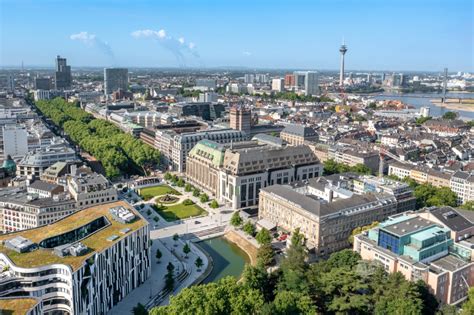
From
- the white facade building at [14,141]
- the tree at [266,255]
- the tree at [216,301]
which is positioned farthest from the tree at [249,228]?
the white facade building at [14,141]

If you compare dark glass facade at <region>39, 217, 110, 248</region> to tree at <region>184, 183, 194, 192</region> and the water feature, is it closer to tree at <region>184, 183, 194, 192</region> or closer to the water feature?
the water feature

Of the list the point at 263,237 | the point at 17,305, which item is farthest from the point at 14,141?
the point at 17,305

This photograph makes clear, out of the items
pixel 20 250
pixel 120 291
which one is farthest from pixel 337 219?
pixel 20 250

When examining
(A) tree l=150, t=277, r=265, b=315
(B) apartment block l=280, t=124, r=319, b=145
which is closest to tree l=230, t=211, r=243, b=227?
(A) tree l=150, t=277, r=265, b=315

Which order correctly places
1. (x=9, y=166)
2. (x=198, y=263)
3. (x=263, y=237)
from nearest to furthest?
1. (x=198, y=263)
2. (x=263, y=237)
3. (x=9, y=166)

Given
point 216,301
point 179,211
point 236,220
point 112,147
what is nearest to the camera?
point 216,301

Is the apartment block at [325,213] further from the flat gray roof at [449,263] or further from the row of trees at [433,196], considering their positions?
the flat gray roof at [449,263]

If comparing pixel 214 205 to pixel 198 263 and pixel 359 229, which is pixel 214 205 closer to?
pixel 198 263
